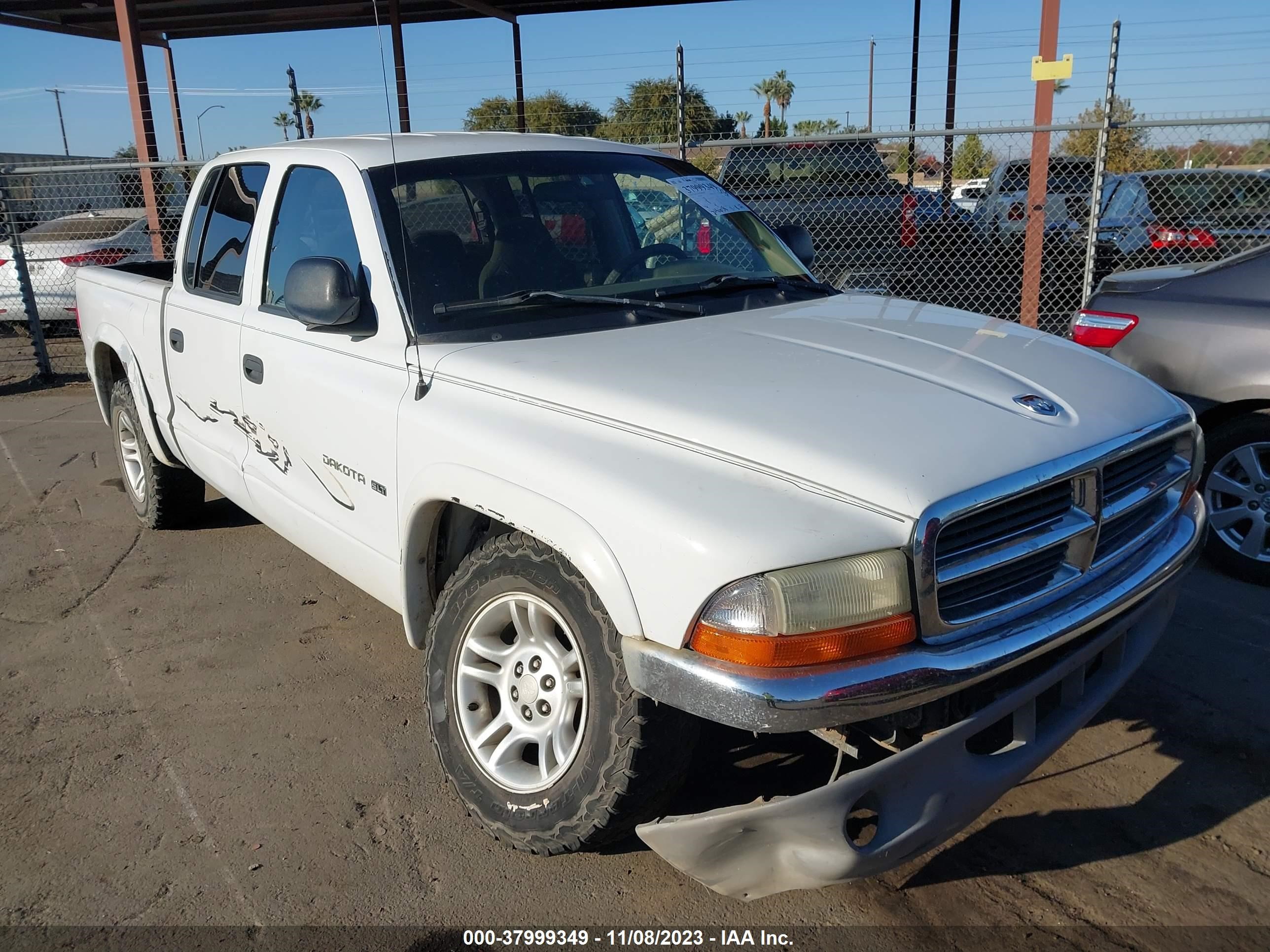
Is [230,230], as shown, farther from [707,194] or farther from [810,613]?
[810,613]

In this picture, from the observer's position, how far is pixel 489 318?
317cm

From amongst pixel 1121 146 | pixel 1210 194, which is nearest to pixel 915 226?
pixel 1210 194

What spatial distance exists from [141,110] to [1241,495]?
37.7 ft

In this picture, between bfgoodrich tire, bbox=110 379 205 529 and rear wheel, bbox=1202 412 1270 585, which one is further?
bfgoodrich tire, bbox=110 379 205 529

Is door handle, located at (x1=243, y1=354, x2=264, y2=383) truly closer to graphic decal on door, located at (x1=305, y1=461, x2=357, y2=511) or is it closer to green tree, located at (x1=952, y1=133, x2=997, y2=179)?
graphic decal on door, located at (x1=305, y1=461, x2=357, y2=511)

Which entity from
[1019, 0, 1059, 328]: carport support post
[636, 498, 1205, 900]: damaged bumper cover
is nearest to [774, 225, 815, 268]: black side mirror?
[636, 498, 1205, 900]: damaged bumper cover

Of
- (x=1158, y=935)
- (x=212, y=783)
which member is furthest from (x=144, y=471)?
(x=1158, y=935)

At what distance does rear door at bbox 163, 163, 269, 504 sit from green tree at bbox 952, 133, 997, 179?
816 inches

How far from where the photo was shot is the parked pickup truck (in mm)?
2111

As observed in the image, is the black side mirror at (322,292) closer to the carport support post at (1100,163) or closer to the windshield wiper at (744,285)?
the windshield wiper at (744,285)

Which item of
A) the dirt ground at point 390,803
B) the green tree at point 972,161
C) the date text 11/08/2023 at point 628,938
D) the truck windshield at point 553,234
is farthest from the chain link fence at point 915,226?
the green tree at point 972,161

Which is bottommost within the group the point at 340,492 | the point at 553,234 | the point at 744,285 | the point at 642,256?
the point at 340,492

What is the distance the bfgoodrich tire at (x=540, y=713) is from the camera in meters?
2.37

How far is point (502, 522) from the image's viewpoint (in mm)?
2604
